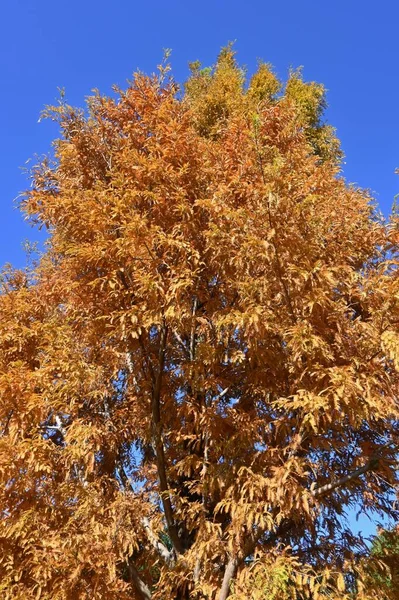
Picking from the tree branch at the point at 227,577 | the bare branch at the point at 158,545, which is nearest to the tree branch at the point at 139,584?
the bare branch at the point at 158,545

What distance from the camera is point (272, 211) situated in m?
3.11

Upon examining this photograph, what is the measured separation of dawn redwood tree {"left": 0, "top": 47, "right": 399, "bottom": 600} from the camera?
3115mm

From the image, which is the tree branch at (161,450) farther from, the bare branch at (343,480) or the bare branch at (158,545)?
the bare branch at (343,480)

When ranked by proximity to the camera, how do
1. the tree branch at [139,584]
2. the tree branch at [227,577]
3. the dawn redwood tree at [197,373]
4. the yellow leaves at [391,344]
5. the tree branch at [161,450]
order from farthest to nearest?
the tree branch at [139,584]
the tree branch at [161,450]
the tree branch at [227,577]
the dawn redwood tree at [197,373]
the yellow leaves at [391,344]

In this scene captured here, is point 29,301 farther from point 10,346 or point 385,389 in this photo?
point 385,389

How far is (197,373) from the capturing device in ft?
12.4

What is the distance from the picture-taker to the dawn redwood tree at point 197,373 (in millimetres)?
3115

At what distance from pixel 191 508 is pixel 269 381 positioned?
114 cm

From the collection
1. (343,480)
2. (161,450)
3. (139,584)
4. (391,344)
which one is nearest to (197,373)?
(161,450)

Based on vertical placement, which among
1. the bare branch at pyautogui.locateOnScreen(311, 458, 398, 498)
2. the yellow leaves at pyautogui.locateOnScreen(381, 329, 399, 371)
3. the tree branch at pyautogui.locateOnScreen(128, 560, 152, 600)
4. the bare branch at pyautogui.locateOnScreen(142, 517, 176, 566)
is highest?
the yellow leaves at pyautogui.locateOnScreen(381, 329, 399, 371)

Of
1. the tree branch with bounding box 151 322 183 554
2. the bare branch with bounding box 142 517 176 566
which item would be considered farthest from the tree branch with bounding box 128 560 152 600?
the tree branch with bounding box 151 322 183 554

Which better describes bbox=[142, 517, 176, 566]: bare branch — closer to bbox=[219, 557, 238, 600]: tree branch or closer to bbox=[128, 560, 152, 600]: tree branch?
bbox=[128, 560, 152, 600]: tree branch

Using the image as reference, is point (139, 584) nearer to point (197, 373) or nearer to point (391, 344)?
point (197, 373)

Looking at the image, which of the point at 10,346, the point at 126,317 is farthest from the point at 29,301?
the point at 126,317
